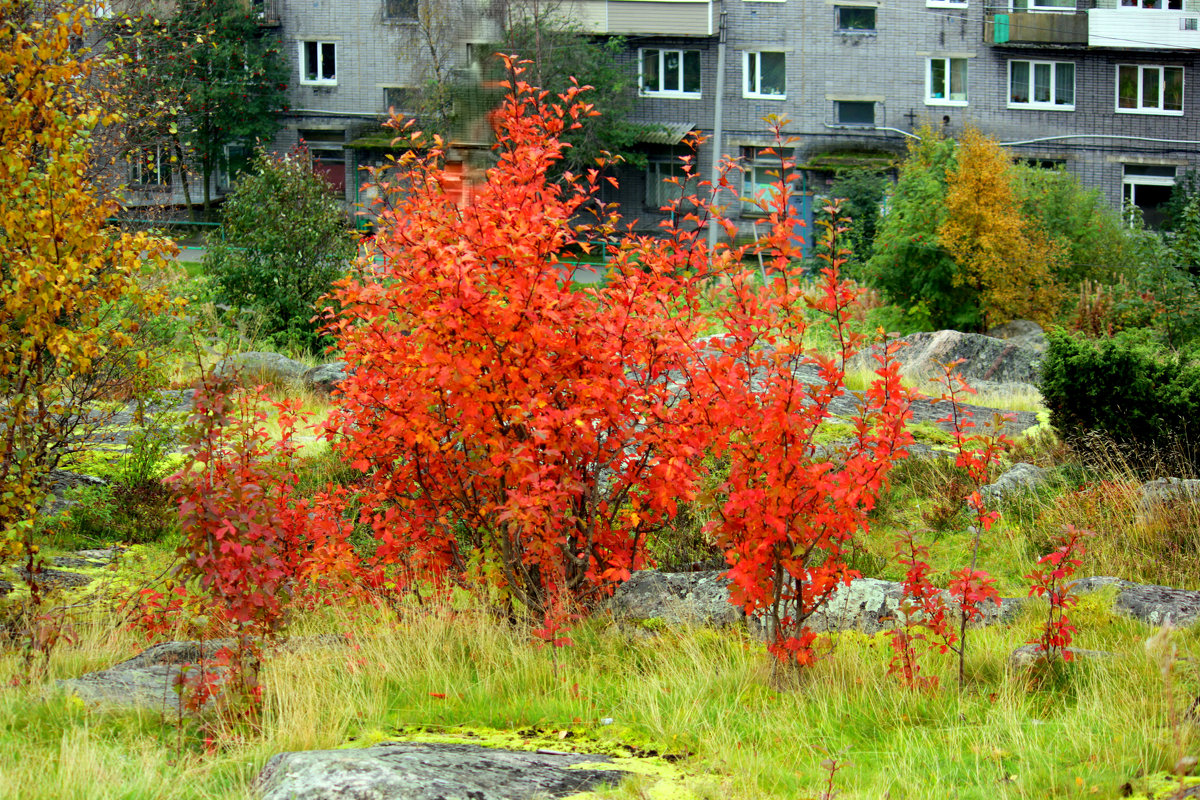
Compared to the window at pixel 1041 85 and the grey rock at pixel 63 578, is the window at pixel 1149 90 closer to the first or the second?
the window at pixel 1041 85

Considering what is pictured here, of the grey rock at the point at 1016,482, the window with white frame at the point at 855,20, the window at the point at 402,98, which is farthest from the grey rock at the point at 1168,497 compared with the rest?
the window with white frame at the point at 855,20

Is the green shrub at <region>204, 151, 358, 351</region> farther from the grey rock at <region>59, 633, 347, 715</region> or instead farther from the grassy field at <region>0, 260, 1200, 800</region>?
the grey rock at <region>59, 633, 347, 715</region>

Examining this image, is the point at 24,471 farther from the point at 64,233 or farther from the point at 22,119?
the point at 22,119

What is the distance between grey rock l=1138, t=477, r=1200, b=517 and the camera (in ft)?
25.9

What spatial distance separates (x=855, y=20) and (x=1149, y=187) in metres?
10.6

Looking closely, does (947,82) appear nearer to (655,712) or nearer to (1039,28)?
(1039,28)

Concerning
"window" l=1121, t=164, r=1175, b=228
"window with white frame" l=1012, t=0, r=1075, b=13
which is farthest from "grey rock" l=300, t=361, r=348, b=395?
"window" l=1121, t=164, r=1175, b=228

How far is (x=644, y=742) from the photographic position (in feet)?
15.0

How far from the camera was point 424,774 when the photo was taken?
378cm

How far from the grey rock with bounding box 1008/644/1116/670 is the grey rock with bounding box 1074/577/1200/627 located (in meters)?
0.75

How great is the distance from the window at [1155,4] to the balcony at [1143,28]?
0.47 m

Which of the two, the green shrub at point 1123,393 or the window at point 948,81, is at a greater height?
the window at point 948,81

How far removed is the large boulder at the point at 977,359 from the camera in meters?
15.7

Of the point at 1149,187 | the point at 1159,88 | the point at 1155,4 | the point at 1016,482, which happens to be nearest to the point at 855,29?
the point at 1155,4
